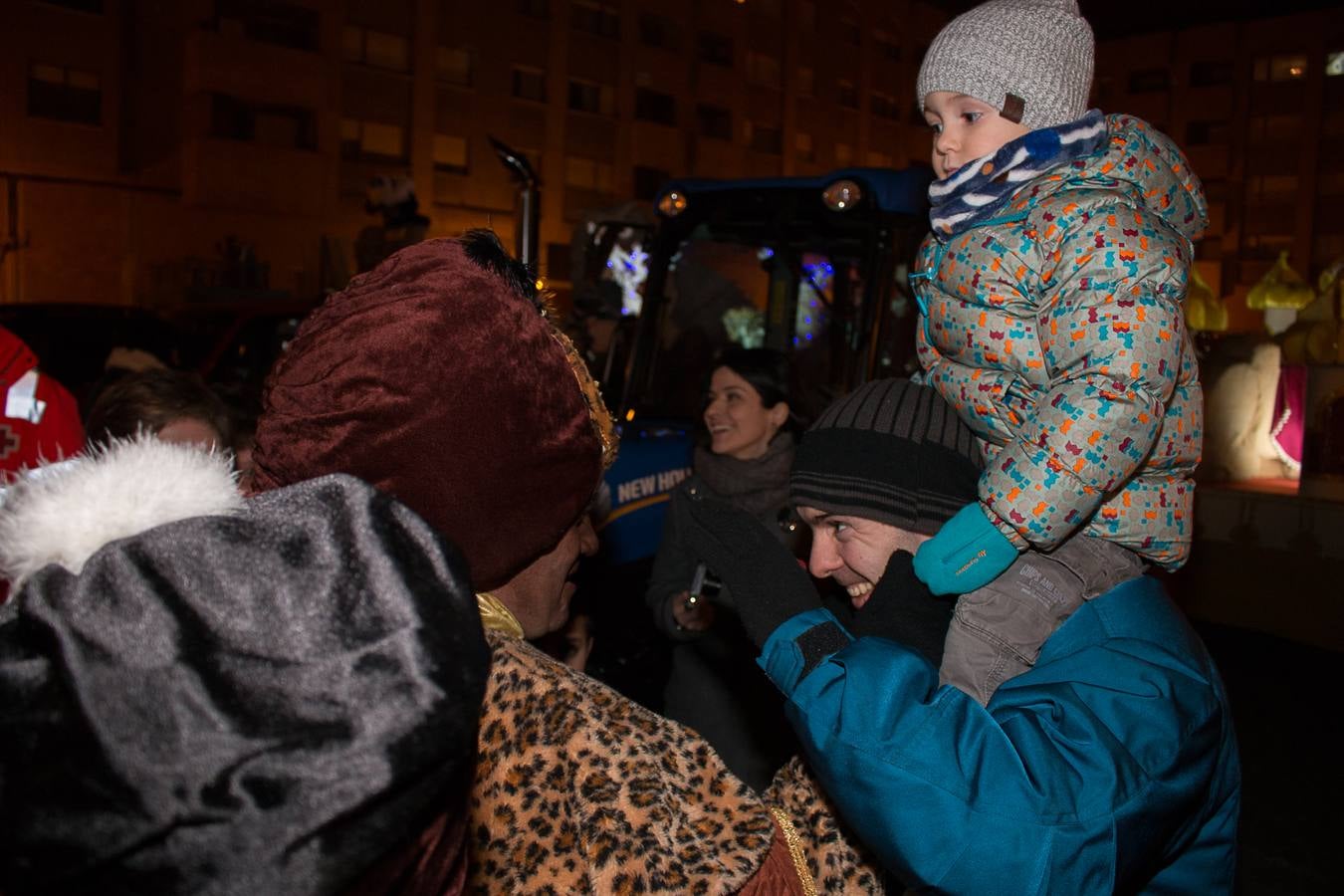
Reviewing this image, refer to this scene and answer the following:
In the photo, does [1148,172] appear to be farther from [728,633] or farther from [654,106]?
[654,106]

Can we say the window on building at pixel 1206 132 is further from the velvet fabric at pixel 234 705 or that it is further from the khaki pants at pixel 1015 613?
the velvet fabric at pixel 234 705

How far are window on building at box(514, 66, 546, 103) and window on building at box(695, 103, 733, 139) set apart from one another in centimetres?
663

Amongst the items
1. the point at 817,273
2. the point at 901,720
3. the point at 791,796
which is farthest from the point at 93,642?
the point at 817,273

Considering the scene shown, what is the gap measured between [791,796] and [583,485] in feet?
2.38

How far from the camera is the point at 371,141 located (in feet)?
98.5

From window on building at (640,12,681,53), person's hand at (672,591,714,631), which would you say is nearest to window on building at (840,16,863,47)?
window on building at (640,12,681,53)

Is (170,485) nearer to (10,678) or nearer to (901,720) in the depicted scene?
(10,678)

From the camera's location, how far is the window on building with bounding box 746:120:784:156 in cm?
3872

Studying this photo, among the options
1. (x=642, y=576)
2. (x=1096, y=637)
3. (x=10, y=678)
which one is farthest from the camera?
(x=642, y=576)

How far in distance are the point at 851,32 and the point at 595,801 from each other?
44.4m

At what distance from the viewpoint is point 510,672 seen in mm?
1327

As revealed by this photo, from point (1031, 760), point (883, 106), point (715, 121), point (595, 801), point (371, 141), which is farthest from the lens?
point (883, 106)

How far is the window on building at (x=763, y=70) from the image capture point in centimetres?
3841

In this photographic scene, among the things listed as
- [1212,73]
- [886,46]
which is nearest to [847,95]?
[886,46]
